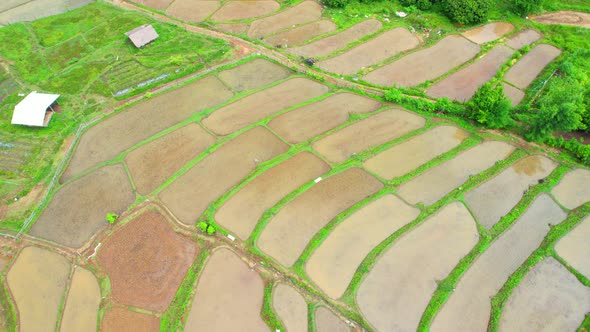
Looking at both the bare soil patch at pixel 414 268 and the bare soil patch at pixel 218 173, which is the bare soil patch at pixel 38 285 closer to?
the bare soil patch at pixel 218 173

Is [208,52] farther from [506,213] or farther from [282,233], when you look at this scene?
[506,213]

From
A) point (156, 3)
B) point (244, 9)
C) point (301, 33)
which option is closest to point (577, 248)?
point (301, 33)

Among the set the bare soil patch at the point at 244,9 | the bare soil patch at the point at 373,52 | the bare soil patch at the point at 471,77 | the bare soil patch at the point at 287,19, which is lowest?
the bare soil patch at the point at 471,77

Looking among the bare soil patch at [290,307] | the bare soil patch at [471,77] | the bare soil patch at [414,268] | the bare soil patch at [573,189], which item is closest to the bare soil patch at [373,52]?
the bare soil patch at [471,77]

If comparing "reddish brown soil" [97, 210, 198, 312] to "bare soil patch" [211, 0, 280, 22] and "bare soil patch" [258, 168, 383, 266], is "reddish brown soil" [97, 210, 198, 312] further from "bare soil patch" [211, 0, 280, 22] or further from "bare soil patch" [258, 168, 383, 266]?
"bare soil patch" [211, 0, 280, 22]

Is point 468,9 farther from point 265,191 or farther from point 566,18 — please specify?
point 265,191

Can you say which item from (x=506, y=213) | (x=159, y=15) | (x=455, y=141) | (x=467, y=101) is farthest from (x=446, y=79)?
(x=159, y=15)
